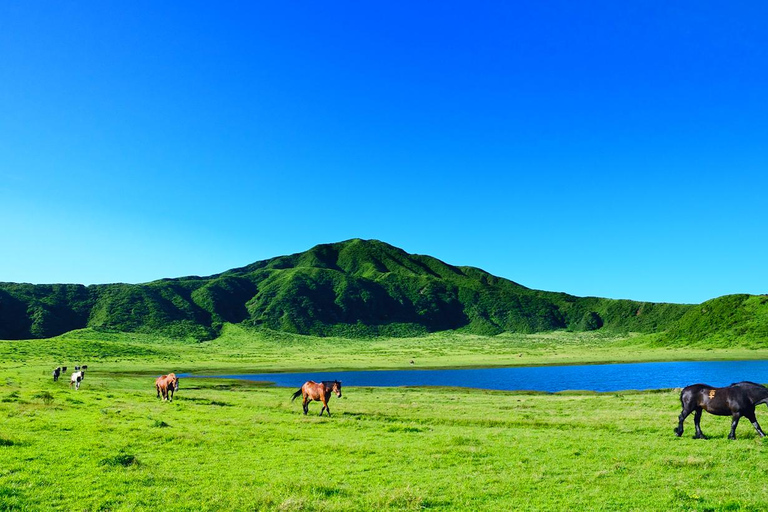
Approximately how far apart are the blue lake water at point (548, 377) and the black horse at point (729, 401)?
45282 millimetres

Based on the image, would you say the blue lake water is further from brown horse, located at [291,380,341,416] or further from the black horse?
the black horse

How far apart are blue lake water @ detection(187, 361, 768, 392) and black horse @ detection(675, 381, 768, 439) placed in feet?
149

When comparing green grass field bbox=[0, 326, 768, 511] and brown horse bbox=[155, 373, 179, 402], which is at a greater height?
green grass field bbox=[0, 326, 768, 511]

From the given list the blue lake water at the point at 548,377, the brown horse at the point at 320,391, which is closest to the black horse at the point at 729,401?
the brown horse at the point at 320,391

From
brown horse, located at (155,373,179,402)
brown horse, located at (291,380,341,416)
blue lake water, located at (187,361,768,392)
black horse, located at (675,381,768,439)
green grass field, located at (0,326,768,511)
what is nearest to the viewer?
green grass field, located at (0,326,768,511)

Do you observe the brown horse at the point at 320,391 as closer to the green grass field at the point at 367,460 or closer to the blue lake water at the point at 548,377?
the green grass field at the point at 367,460

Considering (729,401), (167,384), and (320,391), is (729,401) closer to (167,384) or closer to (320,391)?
(320,391)

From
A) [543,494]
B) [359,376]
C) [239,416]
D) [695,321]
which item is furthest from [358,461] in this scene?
[695,321]

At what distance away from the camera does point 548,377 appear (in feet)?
284

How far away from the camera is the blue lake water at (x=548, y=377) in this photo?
70812mm

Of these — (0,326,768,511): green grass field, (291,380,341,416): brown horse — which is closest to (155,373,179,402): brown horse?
(0,326,768,511): green grass field

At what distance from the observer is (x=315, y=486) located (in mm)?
15555

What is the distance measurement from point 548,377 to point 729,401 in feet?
219

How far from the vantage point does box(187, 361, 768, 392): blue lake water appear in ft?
232
